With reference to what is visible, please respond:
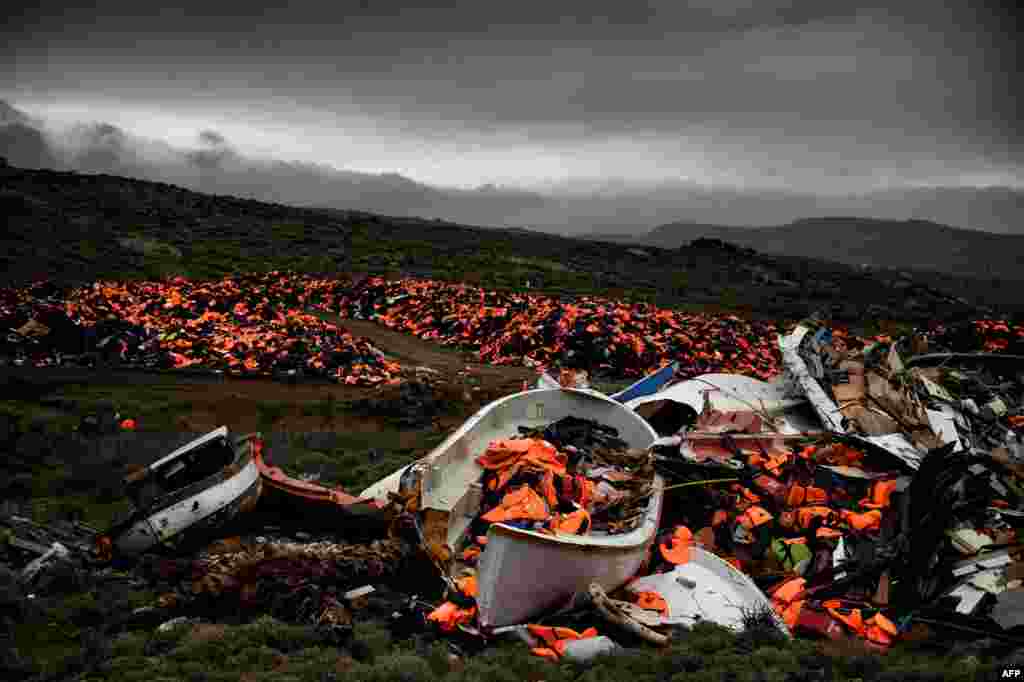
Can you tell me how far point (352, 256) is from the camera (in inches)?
1629

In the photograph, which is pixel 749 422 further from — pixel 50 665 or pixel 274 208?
pixel 274 208

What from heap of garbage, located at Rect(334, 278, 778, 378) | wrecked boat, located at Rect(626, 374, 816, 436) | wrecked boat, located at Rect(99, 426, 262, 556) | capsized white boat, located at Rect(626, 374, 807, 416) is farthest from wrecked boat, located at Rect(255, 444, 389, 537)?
heap of garbage, located at Rect(334, 278, 778, 378)

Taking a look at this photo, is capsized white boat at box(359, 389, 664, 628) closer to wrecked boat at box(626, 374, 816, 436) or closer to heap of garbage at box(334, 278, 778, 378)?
wrecked boat at box(626, 374, 816, 436)

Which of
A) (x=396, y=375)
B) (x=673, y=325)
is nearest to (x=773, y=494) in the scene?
(x=396, y=375)

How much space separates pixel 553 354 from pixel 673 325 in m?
6.05

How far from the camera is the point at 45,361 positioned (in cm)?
1592

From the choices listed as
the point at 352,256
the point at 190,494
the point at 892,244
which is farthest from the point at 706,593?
the point at 892,244

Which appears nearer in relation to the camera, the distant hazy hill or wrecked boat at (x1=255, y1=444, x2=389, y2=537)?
wrecked boat at (x1=255, y1=444, x2=389, y2=537)

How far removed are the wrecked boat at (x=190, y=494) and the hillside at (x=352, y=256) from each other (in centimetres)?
2263

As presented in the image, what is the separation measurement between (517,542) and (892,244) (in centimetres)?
15983

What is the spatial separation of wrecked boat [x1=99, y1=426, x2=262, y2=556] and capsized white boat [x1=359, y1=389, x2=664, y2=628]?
5.87 ft

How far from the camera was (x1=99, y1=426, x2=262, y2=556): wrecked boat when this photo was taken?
23.0 ft

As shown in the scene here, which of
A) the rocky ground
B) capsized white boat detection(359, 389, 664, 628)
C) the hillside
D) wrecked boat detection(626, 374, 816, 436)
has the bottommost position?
the rocky ground

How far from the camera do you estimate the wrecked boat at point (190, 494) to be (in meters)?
7.01
